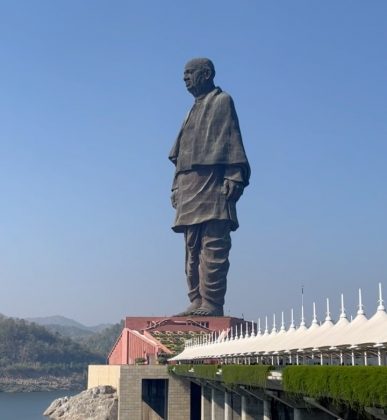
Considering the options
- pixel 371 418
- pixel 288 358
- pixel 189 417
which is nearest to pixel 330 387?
pixel 371 418

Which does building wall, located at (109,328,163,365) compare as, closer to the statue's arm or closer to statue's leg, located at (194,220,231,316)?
statue's leg, located at (194,220,231,316)

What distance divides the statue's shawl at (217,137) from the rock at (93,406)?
86.3 feet

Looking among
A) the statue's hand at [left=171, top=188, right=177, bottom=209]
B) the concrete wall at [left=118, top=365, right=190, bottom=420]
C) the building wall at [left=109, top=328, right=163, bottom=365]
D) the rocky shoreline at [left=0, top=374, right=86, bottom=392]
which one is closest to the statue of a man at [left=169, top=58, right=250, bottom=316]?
the statue's hand at [left=171, top=188, right=177, bottom=209]

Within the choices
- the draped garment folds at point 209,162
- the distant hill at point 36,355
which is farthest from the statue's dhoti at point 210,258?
the distant hill at point 36,355

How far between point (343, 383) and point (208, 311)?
5429cm

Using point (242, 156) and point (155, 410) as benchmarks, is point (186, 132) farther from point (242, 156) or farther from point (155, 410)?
point (155, 410)

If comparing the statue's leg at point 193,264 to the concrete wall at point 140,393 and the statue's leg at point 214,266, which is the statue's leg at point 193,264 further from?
the concrete wall at point 140,393

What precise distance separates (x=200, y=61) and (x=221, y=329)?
86.8ft

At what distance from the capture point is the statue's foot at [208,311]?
233 feet

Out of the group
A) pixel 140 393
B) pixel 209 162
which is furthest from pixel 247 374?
pixel 209 162

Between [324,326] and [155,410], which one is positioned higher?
[324,326]

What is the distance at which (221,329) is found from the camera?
69.1 m

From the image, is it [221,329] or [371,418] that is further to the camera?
[221,329]

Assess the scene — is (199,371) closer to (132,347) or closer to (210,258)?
(132,347)
